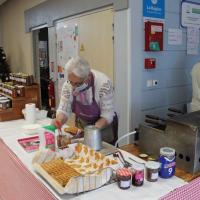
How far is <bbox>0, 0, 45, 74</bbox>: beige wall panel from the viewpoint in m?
4.63

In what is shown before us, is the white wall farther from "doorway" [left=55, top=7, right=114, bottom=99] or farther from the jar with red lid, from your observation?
the jar with red lid

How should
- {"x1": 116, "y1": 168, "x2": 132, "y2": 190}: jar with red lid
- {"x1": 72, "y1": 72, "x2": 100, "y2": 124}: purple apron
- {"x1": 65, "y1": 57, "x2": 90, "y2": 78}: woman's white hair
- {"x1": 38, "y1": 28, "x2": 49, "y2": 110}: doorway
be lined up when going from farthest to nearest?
{"x1": 38, "y1": 28, "x2": 49, "y2": 110}: doorway → {"x1": 72, "y1": 72, "x2": 100, "y2": 124}: purple apron → {"x1": 65, "y1": 57, "x2": 90, "y2": 78}: woman's white hair → {"x1": 116, "y1": 168, "x2": 132, "y2": 190}: jar with red lid

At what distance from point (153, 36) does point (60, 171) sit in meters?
1.71

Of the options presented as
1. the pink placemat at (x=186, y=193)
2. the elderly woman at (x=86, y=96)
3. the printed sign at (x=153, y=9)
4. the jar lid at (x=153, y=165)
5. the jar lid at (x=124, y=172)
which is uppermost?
the printed sign at (x=153, y=9)

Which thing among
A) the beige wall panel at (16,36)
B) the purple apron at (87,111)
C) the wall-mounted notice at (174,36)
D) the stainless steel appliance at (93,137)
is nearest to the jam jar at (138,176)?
the stainless steel appliance at (93,137)

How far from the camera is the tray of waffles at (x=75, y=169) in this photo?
1059 millimetres

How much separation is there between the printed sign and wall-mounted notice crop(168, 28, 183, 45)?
0.20 metres

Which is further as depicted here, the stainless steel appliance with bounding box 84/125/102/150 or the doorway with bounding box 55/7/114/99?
the doorway with bounding box 55/7/114/99

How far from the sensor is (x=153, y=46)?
244cm

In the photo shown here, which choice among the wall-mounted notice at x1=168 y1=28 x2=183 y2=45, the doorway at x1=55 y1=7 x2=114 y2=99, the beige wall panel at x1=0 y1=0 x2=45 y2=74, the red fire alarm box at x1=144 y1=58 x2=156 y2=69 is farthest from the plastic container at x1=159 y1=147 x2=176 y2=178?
the beige wall panel at x1=0 y1=0 x2=45 y2=74

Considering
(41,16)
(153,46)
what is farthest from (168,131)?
(41,16)

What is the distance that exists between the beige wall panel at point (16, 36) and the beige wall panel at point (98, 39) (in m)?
1.37

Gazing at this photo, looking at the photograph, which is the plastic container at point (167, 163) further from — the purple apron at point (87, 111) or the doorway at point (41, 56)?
the doorway at point (41, 56)

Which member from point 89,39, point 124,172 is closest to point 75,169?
point 124,172
